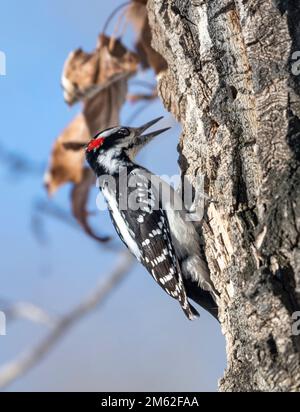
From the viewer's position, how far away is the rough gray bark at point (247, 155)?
2.70m

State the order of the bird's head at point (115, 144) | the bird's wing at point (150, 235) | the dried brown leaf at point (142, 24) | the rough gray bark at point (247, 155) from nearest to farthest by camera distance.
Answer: the rough gray bark at point (247, 155)
the bird's wing at point (150, 235)
the dried brown leaf at point (142, 24)
the bird's head at point (115, 144)

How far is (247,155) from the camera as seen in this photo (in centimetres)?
310

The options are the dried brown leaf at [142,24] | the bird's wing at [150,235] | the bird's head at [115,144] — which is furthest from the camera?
the bird's head at [115,144]

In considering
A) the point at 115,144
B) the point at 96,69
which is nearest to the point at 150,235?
the point at 115,144

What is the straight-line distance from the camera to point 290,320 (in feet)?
8.66

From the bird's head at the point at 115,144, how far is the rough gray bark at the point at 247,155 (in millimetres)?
816

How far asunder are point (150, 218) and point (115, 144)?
59cm

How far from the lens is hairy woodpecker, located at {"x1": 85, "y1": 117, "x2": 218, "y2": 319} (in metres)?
4.01

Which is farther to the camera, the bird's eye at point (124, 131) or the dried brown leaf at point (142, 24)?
the bird's eye at point (124, 131)

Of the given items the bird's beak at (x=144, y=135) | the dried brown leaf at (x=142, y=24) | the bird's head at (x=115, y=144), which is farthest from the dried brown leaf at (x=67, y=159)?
the dried brown leaf at (x=142, y=24)

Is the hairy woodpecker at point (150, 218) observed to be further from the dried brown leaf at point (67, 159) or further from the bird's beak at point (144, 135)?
the dried brown leaf at point (67, 159)

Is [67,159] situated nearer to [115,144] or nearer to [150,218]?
[115,144]

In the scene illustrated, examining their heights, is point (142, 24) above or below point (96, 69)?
above

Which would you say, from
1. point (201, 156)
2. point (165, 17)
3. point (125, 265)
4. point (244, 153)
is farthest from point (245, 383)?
point (125, 265)
